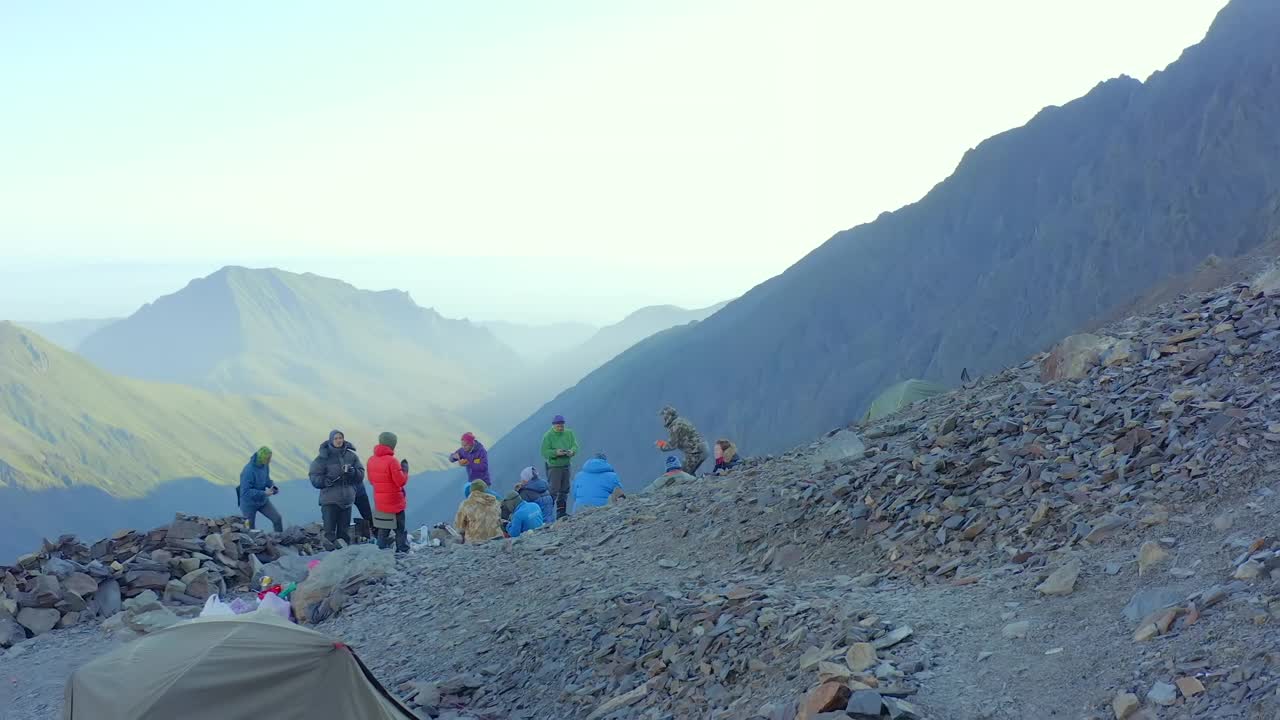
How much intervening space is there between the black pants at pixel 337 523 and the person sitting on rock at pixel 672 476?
5.36 metres

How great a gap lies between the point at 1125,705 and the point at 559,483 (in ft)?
42.0

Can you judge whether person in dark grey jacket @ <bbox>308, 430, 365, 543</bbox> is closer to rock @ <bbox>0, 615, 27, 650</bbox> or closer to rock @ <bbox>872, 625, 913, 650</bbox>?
rock @ <bbox>0, 615, 27, 650</bbox>

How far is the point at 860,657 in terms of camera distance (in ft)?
22.2

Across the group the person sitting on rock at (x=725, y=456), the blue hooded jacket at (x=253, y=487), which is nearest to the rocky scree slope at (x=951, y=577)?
the person sitting on rock at (x=725, y=456)

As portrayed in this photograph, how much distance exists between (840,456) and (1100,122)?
47.4 meters

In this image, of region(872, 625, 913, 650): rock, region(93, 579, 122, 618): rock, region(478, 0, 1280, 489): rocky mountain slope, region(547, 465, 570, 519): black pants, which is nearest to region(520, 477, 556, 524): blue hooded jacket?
region(547, 465, 570, 519): black pants

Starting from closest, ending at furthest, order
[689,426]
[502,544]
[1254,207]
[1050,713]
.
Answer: [1050,713] → [502,544] → [689,426] → [1254,207]

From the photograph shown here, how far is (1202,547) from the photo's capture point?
7.02 meters

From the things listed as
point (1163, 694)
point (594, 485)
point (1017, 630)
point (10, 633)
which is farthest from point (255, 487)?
point (1163, 694)

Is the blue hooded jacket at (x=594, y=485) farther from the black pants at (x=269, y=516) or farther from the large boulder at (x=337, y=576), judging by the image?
the black pants at (x=269, y=516)

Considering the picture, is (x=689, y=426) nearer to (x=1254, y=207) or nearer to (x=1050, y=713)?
(x=1050, y=713)

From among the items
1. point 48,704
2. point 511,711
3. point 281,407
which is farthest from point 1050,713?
point 281,407

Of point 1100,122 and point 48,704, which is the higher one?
point 1100,122

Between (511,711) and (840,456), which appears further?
(840,456)
